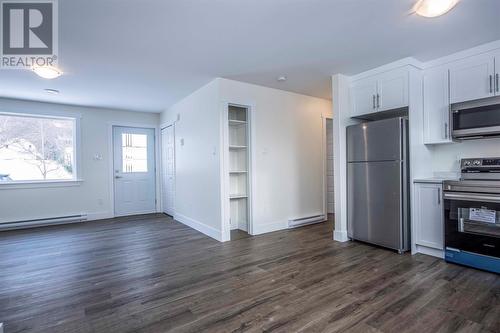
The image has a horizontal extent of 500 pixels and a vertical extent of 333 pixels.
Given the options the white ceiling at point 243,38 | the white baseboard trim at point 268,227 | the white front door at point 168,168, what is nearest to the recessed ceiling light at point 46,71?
the white ceiling at point 243,38

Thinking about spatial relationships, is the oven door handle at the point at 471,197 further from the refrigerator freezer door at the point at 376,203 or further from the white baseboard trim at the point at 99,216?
the white baseboard trim at the point at 99,216

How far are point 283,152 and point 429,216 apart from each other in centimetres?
227

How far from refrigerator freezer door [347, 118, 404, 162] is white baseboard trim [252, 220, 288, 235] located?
1.57 metres

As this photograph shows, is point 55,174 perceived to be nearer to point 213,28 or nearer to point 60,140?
point 60,140

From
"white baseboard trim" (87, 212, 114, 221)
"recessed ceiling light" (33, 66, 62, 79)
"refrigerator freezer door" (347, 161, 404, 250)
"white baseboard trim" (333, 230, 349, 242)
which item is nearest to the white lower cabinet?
"refrigerator freezer door" (347, 161, 404, 250)

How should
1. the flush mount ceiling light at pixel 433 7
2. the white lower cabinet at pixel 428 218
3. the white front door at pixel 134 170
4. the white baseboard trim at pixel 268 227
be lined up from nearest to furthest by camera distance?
the flush mount ceiling light at pixel 433 7
the white lower cabinet at pixel 428 218
the white baseboard trim at pixel 268 227
the white front door at pixel 134 170

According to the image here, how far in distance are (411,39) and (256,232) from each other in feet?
10.5

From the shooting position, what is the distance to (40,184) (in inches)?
197

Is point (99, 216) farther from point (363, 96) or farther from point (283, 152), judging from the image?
point (363, 96)

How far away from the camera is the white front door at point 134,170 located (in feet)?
19.2

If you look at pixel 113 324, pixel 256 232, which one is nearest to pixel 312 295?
pixel 113 324

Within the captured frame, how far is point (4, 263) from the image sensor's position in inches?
120

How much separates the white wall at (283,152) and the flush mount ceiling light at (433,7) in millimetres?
2444

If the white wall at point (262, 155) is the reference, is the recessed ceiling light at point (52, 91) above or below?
above
